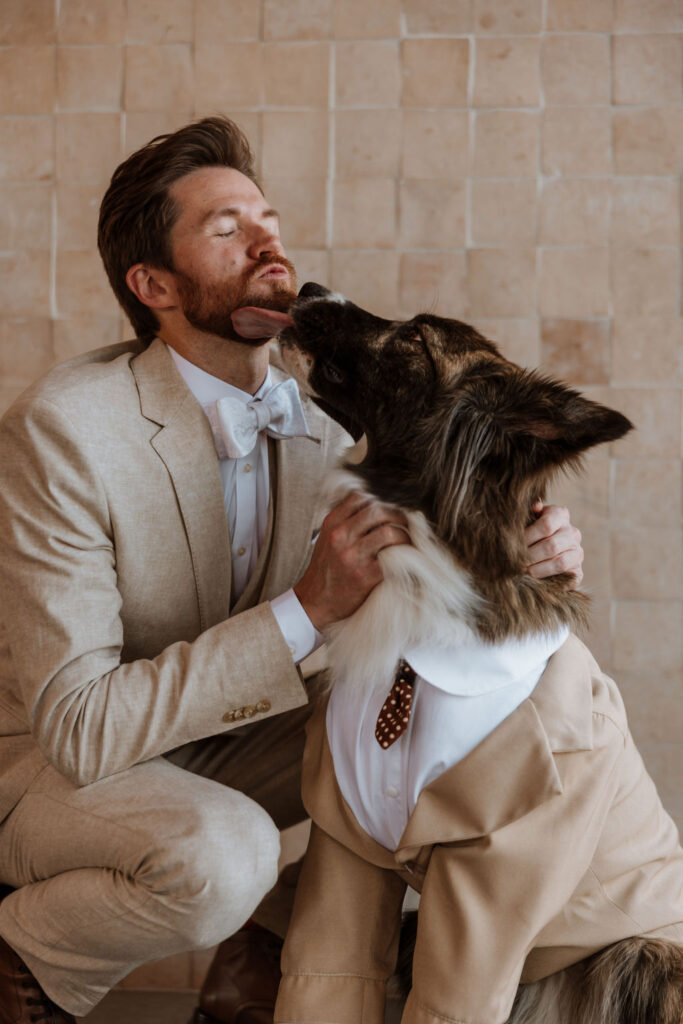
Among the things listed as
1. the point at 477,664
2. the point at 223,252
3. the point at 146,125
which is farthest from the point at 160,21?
the point at 477,664

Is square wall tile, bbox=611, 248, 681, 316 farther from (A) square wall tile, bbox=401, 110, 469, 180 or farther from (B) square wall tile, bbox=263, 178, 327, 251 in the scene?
(B) square wall tile, bbox=263, 178, 327, 251

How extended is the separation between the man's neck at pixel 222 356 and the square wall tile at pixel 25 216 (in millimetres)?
820

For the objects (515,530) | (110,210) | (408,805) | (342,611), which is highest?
(110,210)

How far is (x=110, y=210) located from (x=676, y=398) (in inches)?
60.5

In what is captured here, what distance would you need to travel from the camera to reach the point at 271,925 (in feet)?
6.56

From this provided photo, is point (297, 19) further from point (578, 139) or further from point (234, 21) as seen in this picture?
point (578, 139)

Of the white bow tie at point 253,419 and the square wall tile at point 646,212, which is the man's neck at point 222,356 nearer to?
the white bow tie at point 253,419

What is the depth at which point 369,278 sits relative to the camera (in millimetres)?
2602

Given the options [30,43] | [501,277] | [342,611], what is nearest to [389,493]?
[342,611]

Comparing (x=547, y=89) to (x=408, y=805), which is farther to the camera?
(x=547, y=89)

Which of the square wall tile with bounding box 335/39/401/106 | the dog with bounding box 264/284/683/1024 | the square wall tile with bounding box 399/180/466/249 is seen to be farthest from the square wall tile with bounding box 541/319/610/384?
the dog with bounding box 264/284/683/1024

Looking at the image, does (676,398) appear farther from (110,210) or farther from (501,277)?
(110,210)

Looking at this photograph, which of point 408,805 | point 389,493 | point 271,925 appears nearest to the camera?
point 408,805

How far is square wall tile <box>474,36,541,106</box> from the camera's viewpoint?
2551 millimetres
